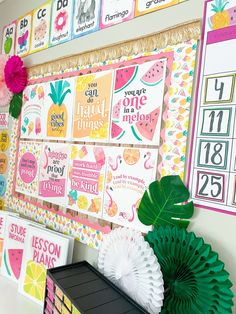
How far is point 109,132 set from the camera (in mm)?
1038

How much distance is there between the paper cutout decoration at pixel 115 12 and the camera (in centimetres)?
99

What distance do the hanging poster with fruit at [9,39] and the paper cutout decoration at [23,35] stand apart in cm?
Result: 5

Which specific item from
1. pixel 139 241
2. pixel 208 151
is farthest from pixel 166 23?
pixel 139 241

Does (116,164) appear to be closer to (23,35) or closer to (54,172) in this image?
(54,172)

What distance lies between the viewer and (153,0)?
0.92 m

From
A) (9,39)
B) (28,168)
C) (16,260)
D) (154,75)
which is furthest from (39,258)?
(9,39)

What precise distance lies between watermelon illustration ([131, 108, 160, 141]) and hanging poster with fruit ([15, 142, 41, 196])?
25.5 inches

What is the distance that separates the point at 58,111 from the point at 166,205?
71cm

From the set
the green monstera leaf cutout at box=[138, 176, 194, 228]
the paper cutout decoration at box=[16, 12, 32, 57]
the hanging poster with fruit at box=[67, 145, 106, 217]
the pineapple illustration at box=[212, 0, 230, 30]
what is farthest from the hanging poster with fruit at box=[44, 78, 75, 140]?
the pineapple illustration at box=[212, 0, 230, 30]

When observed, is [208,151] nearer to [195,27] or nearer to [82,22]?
[195,27]

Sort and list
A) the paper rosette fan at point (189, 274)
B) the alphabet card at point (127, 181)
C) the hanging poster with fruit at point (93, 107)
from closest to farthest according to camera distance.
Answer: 1. the paper rosette fan at point (189, 274)
2. the alphabet card at point (127, 181)
3. the hanging poster with fruit at point (93, 107)

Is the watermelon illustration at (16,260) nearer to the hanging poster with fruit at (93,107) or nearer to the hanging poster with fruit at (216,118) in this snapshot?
the hanging poster with fruit at (93,107)

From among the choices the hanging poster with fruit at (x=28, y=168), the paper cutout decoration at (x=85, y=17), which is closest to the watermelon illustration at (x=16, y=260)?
the hanging poster with fruit at (x=28, y=168)

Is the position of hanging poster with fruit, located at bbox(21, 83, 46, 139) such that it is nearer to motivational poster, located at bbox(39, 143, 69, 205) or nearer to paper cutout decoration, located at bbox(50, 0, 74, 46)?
motivational poster, located at bbox(39, 143, 69, 205)
